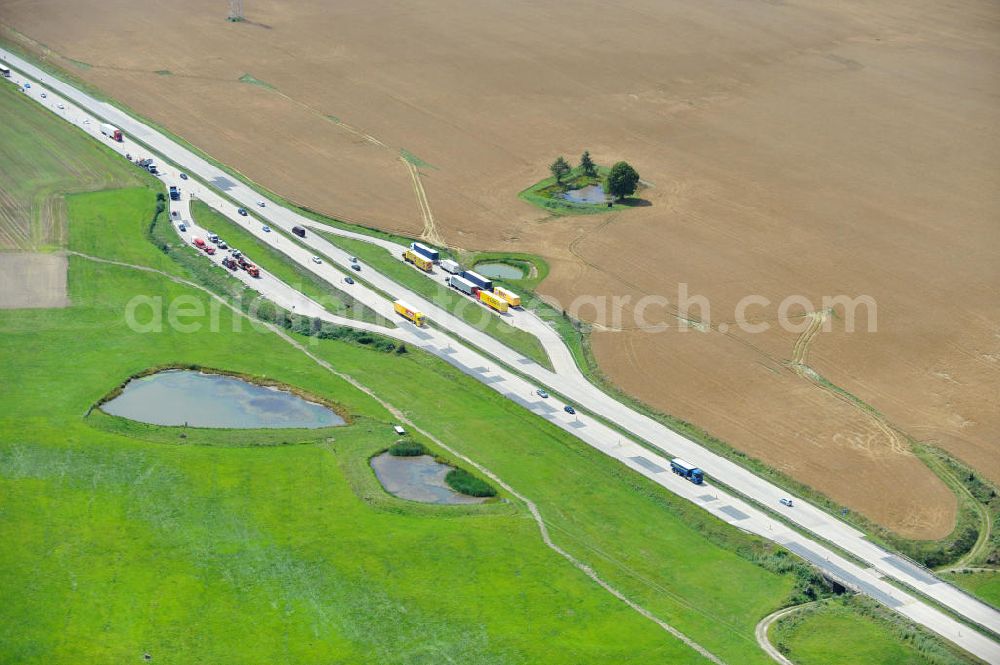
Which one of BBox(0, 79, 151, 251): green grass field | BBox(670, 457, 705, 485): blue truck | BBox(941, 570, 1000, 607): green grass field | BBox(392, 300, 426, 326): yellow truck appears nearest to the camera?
BBox(941, 570, 1000, 607): green grass field

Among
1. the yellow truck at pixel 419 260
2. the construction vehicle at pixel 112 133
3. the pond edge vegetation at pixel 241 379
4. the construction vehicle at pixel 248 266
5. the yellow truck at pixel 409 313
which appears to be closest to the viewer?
the pond edge vegetation at pixel 241 379

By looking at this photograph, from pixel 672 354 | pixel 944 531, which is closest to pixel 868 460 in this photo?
pixel 944 531

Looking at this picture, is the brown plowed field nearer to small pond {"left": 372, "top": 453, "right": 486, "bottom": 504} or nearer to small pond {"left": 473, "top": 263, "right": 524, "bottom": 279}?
small pond {"left": 473, "top": 263, "right": 524, "bottom": 279}

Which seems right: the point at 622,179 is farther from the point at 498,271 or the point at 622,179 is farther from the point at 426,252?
the point at 426,252

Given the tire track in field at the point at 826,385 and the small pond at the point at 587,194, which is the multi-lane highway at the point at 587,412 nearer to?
the tire track in field at the point at 826,385

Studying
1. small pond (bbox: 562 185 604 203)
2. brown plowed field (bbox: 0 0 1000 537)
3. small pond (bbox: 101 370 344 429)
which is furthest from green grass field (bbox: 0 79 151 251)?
small pond (bbox: 562 185 604 203)

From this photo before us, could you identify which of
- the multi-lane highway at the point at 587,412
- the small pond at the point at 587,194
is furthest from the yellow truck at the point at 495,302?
the small pond at the point at 587,194
